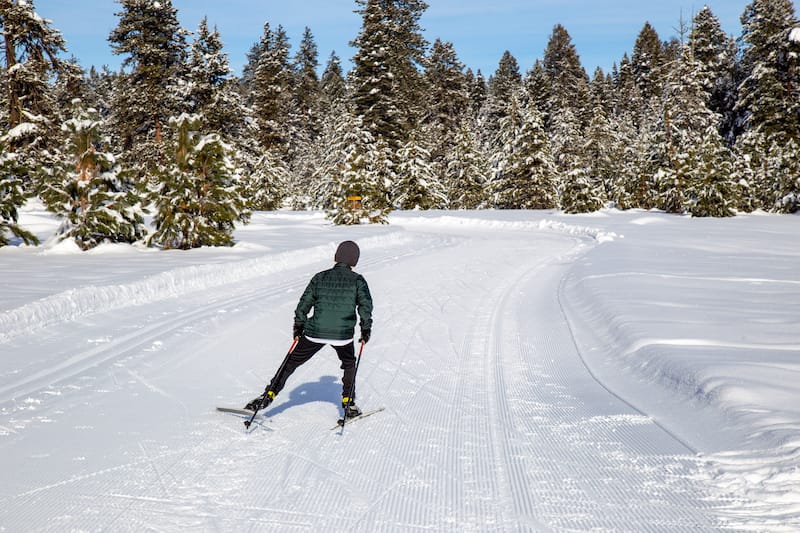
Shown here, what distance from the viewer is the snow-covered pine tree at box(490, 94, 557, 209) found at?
44.7m

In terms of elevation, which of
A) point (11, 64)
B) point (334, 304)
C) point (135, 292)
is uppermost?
point (11, 64)

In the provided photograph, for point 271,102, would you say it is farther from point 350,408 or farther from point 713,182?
point 350,408

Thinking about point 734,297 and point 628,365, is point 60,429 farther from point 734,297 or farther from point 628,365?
point 734,297

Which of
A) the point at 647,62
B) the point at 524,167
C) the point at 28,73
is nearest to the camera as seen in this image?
the point at 28,73

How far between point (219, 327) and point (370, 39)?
146 feet

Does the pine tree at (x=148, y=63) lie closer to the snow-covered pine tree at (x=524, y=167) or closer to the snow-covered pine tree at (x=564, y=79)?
the snow-covered pine tree at (x=524, y=167)

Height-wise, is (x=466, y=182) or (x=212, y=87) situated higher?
(x=212, y=87)

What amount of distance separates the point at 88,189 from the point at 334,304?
13478mm

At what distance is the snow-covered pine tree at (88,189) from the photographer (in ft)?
51.0

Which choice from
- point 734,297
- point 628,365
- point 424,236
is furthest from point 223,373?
point 424,236

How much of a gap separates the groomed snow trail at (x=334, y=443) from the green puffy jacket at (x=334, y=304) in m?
0.84

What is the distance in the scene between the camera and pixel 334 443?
470 centimetres

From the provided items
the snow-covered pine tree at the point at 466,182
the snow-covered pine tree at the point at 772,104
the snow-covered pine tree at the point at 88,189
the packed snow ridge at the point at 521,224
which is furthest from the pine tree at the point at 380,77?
the snow-covered pine tree at the point at 88,189

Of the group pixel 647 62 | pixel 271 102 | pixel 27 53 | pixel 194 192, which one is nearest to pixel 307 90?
pixel 271 102
